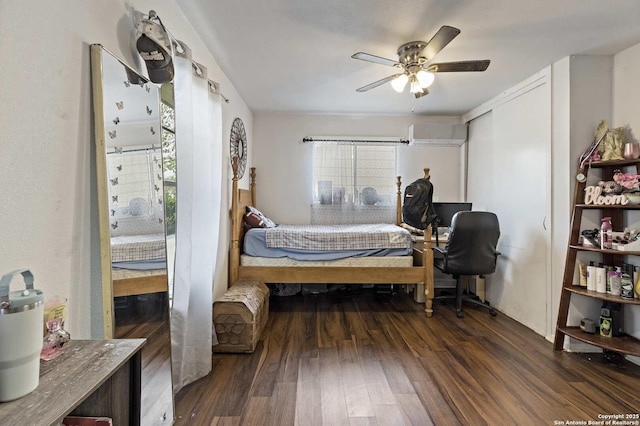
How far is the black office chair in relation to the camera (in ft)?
9.91

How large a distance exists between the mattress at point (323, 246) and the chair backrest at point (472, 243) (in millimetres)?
449

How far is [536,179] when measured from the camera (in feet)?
9.41

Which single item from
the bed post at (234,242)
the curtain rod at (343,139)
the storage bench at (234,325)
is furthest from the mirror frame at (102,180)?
the curtain rod at (343,139)

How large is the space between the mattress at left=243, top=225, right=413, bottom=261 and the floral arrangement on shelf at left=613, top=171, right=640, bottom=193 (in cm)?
166

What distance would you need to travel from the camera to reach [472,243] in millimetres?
3045

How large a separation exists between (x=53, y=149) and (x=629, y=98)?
3582 mm

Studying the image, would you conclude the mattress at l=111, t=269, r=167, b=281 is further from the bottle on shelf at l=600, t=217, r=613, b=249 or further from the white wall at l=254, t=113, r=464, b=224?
the bottle on shelf at l=600, t=217, r=613, b=249

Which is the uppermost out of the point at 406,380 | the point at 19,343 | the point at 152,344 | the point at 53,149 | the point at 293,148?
the point at 293,148

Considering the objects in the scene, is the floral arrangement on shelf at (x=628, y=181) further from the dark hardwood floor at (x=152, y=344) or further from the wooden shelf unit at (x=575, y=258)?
the dark hardwood floor at (x=152, y=344)

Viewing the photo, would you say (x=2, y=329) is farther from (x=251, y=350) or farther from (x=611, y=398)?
(x=611, y=398)

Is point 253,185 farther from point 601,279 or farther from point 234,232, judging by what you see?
point 601,279

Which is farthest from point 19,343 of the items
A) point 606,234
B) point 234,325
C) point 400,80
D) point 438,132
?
point 438,132

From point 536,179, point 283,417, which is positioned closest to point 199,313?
point 283,417

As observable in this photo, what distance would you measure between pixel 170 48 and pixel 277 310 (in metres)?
2.64
